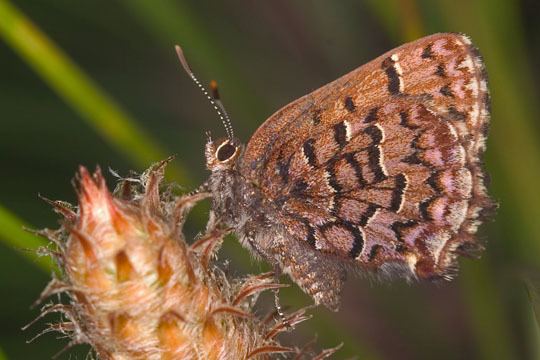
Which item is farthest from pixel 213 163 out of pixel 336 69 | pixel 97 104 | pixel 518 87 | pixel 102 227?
pixel 336 69

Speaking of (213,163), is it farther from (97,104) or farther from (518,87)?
(518,87)

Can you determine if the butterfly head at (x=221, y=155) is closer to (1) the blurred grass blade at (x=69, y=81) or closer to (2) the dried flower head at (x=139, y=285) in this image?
(1) the blurred grass blade at (x=69, y=81)

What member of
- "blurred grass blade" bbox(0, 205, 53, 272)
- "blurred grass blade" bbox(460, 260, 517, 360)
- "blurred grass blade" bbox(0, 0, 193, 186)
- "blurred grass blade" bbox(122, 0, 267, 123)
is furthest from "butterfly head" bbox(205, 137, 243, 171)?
"blurred grass blade" bbox(460, 260, 517, 360)

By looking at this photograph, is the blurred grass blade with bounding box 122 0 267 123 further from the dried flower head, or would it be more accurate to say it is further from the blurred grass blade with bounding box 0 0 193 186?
the dried flower head

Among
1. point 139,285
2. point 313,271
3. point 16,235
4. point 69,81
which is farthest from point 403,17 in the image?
point 139,285

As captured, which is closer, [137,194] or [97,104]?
[137,194]

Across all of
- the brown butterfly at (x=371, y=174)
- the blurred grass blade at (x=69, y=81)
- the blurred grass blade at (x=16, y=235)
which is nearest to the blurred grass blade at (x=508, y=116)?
the brown butterfly at (x=371, y=174)
